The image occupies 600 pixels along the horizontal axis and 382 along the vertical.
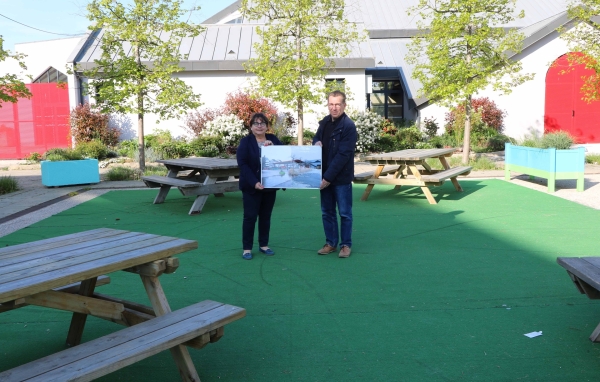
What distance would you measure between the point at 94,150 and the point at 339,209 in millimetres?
14013

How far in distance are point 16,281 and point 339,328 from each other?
2283 millimetres

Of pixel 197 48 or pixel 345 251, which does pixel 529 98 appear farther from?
pixel 345 251

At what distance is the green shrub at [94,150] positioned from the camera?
18.7 meters

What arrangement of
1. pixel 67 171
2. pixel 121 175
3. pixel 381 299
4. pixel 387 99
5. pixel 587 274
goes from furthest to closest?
pixel 387 99
pixel 121 175
pixel 67 171
pixel 381 299
pixel 587 274

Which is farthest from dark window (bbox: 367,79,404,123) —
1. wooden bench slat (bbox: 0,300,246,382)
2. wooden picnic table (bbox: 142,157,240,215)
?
Answer: wooden bench slat (bbox: 0,300,246,382)

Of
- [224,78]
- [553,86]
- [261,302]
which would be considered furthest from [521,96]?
[261,302]

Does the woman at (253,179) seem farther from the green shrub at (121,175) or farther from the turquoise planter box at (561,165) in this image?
the green shrub at (121,175)

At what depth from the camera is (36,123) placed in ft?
73.4

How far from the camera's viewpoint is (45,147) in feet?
A: 73.4

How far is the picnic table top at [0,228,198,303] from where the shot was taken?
296cm

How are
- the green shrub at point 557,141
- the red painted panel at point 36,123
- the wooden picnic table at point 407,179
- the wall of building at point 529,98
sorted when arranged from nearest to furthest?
the wooden picnic table at point 407,179 → the green shrub at point 557,141 → the wall of building at point 529,98 → the red painted panel at point 36,123

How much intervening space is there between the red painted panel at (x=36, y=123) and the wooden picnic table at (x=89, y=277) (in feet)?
64.7

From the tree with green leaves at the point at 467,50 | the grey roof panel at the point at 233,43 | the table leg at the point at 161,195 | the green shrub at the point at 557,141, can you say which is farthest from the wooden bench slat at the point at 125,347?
the grey roof panel at the point at 233,43

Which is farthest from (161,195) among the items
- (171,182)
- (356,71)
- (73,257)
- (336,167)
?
(356,71)
